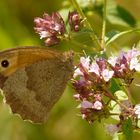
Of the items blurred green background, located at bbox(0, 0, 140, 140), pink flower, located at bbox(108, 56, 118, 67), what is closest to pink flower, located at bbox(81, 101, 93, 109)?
pink flower, located at bbox(108, 56, 118, 67)

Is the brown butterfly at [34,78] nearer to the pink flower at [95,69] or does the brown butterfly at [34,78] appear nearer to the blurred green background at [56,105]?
the pink flower at [95,69]

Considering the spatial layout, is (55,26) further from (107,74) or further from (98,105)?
(98,105)

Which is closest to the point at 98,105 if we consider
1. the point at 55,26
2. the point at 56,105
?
the point at 55,26

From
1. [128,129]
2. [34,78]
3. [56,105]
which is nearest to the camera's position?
[128,129]

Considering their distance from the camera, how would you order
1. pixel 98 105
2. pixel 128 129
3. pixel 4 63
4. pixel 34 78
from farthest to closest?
1. pixel 34 78
2. pixel 4 63
3. pixel 98 105
4. pixel 128 129

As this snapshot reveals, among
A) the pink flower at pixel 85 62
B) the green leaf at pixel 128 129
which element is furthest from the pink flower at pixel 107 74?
the green leaf at pixel 128 129

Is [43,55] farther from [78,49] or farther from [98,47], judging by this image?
[78,49]
